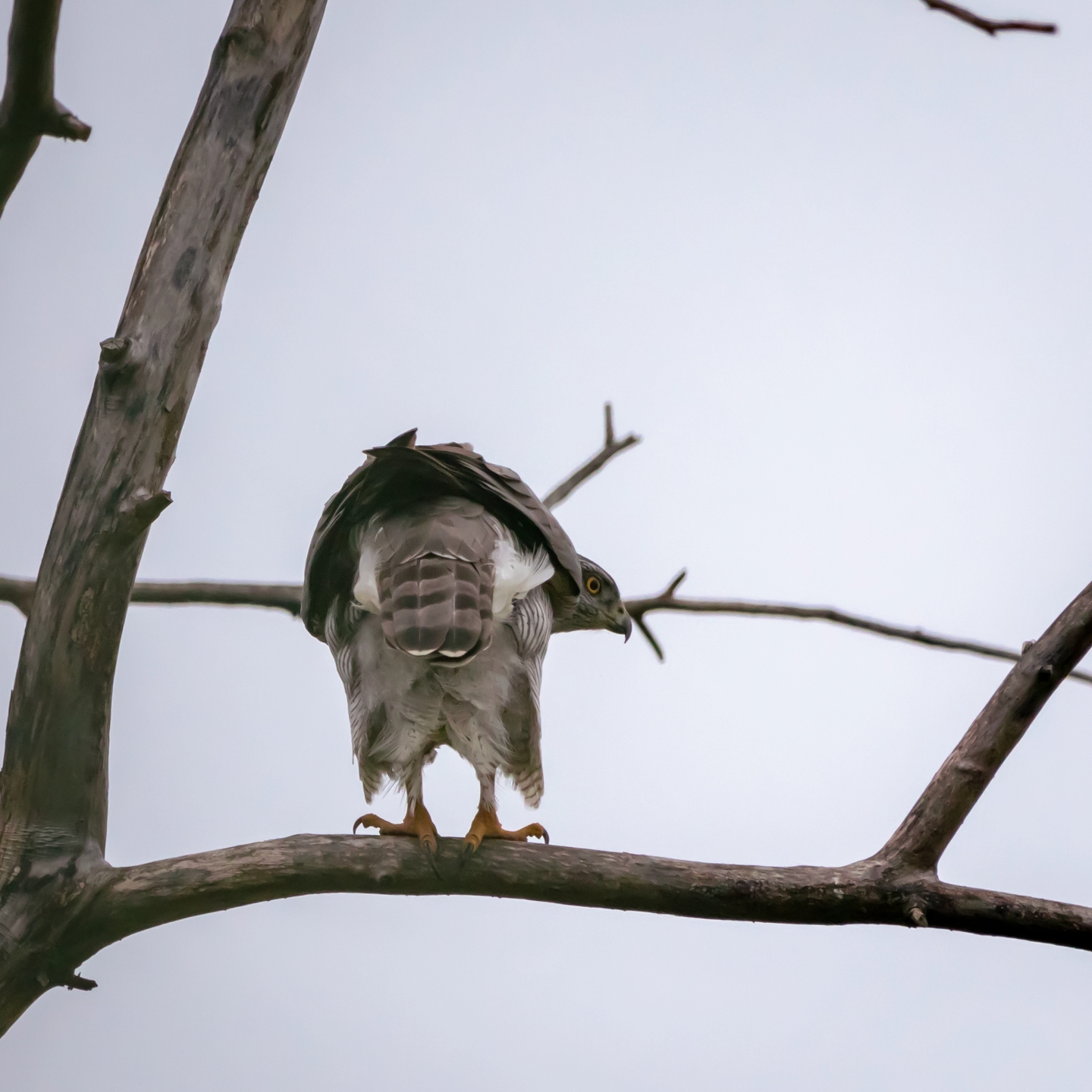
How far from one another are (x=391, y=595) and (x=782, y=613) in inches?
80.5

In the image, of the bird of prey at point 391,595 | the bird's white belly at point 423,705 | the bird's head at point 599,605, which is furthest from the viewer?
the bird's head at point 599,605

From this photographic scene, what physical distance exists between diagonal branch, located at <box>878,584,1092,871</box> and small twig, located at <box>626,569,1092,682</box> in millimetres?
883

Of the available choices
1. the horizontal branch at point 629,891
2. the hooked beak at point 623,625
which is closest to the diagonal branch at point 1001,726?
the horizontal branch at point 629,891

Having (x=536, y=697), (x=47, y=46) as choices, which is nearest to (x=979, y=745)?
(x=536, y=697)

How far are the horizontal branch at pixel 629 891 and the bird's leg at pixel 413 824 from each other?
250mm

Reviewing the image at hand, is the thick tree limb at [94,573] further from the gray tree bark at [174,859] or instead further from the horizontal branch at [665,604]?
the horizontal branch at [665,604]

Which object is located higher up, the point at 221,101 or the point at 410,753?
the point at 221,101

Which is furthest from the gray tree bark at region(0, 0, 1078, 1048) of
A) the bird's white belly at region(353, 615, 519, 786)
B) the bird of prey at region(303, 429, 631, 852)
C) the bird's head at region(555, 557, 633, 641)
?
the bird's head at region(555, 557, 633, 641)

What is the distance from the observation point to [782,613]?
457 centimetres

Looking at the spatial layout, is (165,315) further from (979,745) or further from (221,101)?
(979,745)

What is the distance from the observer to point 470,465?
137 inches

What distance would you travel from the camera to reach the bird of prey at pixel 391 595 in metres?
3.35

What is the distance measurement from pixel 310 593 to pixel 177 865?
119 centimetres

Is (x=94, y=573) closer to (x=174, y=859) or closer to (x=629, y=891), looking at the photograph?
(x=174, y=859)
